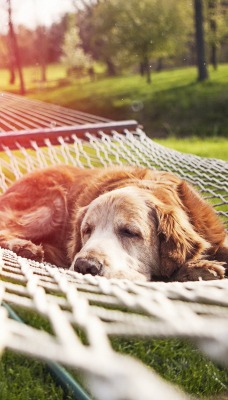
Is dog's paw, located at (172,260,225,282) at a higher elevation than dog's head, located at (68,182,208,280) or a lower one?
lower

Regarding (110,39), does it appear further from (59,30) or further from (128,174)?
(128,174)

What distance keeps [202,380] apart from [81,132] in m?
3.14

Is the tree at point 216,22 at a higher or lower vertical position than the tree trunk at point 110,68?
higher

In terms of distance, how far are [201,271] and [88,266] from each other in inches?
17.9

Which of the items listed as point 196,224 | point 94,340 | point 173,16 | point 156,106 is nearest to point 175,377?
point 196,224

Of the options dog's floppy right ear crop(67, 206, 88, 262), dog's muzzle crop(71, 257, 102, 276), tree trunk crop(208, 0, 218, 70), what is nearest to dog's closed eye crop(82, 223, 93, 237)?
dog's floppy right ear crop(67, 206, 88, 262)

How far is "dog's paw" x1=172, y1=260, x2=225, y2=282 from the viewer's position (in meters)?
2.41

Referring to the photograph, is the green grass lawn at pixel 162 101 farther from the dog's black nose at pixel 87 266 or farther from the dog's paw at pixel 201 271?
the dog's black nose at pixel 87 266

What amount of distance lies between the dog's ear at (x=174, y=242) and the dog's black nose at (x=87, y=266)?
0.40 meters

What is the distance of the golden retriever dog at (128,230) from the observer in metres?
2.45

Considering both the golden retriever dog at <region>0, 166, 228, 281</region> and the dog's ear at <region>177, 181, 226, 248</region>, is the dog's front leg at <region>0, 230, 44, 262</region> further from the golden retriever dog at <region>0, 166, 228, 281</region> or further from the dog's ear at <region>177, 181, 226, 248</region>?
the dog's ear at <region>177, 181, 226, 248</region>

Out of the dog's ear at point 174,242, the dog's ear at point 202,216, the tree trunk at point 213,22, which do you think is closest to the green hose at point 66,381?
the dog's ear at point 174,242

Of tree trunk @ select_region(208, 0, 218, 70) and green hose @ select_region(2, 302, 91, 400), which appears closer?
green hose @ select_region(2, 302, 91, 400)

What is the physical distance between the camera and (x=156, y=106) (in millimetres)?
21188
